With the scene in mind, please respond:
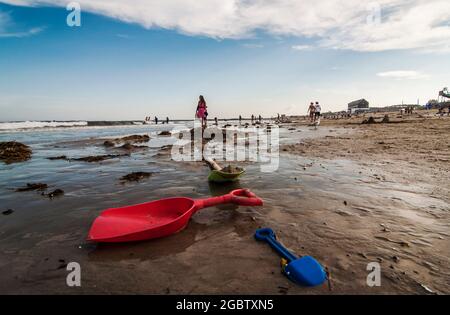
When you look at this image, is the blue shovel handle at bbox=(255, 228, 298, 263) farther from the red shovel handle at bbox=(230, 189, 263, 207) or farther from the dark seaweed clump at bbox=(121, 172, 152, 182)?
the dark seaweed clump at bbox=(121, 172, 152, 182)

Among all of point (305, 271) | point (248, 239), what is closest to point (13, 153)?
point (248, 239)

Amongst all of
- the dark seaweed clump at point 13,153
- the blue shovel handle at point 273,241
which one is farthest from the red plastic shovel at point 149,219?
the dark seaweed clump at point 13,153

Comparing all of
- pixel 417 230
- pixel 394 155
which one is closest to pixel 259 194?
pixel 417 230

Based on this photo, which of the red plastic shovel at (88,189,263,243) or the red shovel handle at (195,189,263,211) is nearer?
the red plastic shovel at (88,189,263,243)

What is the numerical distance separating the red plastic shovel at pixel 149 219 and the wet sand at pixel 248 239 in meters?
0.14

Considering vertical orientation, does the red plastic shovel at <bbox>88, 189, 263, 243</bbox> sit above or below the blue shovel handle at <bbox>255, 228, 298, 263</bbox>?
above

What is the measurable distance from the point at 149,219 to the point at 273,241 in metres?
1.79

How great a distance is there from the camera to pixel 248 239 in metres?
3.01

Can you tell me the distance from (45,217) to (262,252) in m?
3.46

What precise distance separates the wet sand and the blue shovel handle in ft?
0.26

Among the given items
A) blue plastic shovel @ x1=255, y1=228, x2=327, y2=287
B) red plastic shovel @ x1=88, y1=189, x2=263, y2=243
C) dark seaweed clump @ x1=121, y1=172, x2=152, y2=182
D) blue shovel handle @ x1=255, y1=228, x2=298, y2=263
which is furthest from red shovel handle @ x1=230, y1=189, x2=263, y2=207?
dark seaweed clump @ x1=121, y1=172, x2=152, y2=182

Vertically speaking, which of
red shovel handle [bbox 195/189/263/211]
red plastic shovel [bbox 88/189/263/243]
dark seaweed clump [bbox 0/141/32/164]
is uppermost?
dark seaweed clump [bbox 0/141/32/164]

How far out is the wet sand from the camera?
2.20 m

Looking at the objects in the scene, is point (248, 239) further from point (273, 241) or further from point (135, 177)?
point (135, 177)
